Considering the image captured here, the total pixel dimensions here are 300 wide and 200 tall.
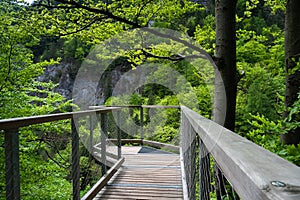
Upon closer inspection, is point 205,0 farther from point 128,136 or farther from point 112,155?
point 112,155

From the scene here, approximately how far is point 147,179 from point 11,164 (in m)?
2.38

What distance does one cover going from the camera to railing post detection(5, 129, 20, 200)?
1.37 meters

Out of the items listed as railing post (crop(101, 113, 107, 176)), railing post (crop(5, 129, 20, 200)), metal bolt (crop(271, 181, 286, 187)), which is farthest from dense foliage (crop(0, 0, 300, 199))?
railing post (crop(5, 129, 20, 200))

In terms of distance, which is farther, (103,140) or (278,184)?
(103,140)

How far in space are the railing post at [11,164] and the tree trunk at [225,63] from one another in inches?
81.9

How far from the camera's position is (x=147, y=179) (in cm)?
352

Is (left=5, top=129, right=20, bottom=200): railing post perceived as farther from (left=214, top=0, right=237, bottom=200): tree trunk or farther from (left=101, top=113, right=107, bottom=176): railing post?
(left=214, top=0, right=237, bottom=200): tree trunk

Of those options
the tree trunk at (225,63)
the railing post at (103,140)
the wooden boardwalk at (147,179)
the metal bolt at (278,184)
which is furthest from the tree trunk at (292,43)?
the metal bolt at (278,184)

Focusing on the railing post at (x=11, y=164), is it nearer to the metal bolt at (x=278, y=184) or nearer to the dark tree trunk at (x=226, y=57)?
the metal bolt at (x=278, y=184)

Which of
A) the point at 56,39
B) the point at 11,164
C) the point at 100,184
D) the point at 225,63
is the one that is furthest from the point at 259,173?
the point at 56,39

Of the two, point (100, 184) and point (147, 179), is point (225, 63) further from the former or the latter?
point (100, 184)

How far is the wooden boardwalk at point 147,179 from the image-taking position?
2932 mm

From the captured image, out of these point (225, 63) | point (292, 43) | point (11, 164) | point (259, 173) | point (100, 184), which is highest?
point (292, 43)

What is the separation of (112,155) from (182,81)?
8172 millimetres
